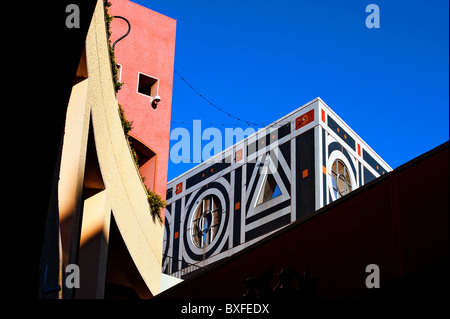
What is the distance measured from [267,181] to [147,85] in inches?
341

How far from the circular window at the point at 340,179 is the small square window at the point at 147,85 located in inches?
344

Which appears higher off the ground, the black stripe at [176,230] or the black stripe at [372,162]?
the black stripe at [372,162]

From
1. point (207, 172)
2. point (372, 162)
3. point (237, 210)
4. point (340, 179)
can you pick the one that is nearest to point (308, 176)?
point (340, 179)

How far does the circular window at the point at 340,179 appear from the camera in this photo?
949 inches

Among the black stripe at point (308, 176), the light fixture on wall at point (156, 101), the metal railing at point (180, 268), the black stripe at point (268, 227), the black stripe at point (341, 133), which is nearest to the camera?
the light fixture on wall at point (156, 101)

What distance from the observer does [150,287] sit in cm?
1517

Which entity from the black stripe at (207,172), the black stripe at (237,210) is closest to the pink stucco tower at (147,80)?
the black stripe at (237,210)

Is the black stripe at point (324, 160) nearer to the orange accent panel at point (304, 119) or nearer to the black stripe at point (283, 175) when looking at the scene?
the orange accent panel at point (304, 119)

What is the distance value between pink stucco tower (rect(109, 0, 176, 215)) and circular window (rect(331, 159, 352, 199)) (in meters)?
8.56
